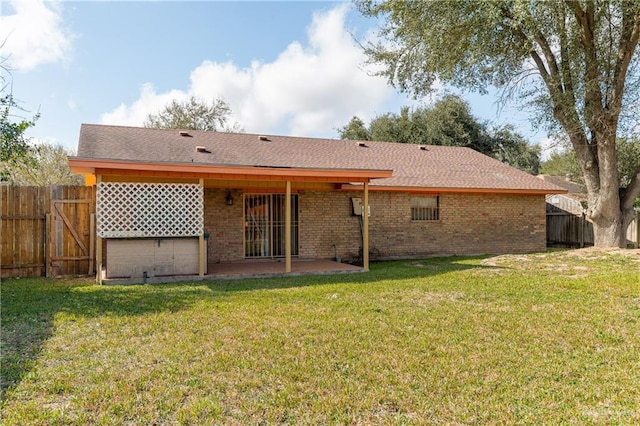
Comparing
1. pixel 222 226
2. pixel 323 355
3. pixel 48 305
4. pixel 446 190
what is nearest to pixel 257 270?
pixel 222 226

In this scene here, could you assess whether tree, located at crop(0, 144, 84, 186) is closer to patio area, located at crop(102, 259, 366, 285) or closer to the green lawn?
patio area, located at crop(102, 259, 366, 285)

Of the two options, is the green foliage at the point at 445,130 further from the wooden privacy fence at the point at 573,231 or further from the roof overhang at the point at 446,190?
the roof overhang at the point at 446,190

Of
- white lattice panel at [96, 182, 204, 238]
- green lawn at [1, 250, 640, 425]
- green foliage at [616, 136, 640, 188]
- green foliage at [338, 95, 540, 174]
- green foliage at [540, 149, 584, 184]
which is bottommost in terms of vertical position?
green lawn at [1, 250, 640, 425]

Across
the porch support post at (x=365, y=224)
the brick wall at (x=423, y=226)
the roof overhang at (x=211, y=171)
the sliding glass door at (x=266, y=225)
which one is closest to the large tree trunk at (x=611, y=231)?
the brick wall at (x=423, y=226)

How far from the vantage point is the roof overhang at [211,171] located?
802 centimetres

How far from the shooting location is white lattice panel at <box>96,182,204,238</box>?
8.53 meters

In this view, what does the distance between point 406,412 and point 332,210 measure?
378 inches

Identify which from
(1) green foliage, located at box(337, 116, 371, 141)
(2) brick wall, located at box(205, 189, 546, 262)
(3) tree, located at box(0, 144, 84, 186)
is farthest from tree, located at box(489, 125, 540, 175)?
(3) tree, located at box(0, 144, 84, 186)

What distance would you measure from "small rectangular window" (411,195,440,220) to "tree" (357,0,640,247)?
398cm

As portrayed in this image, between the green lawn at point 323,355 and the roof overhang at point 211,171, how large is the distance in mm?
2301

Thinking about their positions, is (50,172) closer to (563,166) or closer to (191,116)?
(191,116)

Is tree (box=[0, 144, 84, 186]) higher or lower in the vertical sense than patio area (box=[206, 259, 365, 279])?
higher

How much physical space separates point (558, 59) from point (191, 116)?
22.2 metres

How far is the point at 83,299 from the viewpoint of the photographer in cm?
686
